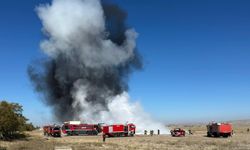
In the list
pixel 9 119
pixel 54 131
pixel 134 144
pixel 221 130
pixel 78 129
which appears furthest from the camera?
pixel 78 129

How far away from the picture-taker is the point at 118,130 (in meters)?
106

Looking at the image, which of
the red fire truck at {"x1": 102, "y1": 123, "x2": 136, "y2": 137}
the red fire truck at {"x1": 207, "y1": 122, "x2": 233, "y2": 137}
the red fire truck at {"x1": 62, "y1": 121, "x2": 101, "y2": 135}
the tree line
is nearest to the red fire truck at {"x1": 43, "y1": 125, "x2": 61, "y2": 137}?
the red fire truck at {"x1": 62, "y1": 121, "x2": 101, "y2": 135}

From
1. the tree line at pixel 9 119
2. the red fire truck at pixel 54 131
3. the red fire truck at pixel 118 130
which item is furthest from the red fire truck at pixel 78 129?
the tree line at pixel 9 119

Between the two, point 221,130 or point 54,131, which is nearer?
point 221,130

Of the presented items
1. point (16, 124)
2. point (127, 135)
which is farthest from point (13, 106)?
point (127, 135)

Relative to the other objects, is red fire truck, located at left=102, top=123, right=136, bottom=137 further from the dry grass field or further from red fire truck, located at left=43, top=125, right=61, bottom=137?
the dry grass field

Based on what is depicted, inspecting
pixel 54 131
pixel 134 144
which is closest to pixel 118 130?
pixel 54 131

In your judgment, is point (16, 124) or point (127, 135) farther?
point (127, 135)

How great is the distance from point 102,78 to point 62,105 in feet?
68.9

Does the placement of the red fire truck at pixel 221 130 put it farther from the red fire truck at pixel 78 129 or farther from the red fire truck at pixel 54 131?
the red fire truck at pixel 54 131

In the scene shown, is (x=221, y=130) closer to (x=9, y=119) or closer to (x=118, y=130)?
(x=118, y=130)

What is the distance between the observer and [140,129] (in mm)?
143125

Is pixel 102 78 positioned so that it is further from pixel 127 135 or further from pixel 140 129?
pixel 127 135

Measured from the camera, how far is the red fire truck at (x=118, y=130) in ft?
343
